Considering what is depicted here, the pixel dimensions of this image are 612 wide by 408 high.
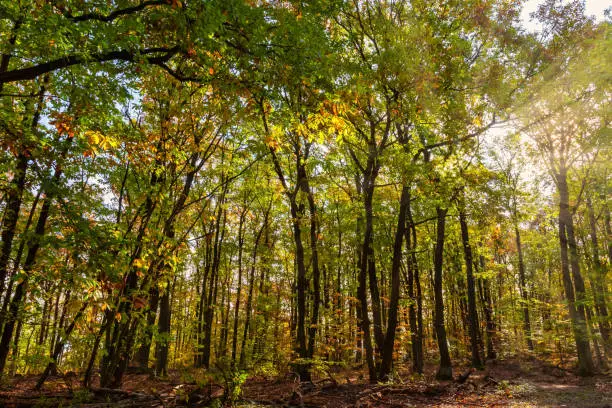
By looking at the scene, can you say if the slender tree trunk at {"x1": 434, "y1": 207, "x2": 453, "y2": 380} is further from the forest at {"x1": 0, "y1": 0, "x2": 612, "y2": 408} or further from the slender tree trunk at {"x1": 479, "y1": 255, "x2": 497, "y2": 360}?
the slender tree trunk at {"x1": 479, "y1": 255, "x2": 497, "y2": 360}

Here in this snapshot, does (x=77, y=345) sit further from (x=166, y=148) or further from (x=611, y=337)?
(x=611, y=337)

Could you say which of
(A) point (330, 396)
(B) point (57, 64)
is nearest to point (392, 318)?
(A) point (330, 396)

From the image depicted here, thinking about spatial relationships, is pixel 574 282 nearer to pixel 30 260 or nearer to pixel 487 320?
pixel 487 320

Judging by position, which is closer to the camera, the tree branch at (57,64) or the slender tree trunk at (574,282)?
the tree branch at (57,64)

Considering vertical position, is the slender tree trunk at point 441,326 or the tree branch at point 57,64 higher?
the tree branch at point 57,64

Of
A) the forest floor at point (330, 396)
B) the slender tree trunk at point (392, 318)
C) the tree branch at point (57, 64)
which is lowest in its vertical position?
the forest floor at point (330, 396)

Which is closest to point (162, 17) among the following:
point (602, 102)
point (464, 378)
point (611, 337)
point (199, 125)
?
point (199, 125)

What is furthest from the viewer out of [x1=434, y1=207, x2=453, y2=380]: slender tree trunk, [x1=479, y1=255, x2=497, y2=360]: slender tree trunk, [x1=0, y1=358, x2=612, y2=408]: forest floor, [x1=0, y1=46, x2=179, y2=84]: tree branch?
[x1=479, y1=255, x2=497, y2=360]: slender tree trunk

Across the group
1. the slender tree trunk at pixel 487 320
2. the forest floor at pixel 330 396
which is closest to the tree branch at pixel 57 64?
the forest floor at pixel 330 396

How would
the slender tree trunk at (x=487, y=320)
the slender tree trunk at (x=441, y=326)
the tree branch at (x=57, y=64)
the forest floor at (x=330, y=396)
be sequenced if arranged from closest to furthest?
the tree branch at (x=57, y=64) < the forest floor at (x=330, y=396) < the slender tree trunk at (x=441, y=326) < the slender tree trunk at (x=487, y=320)

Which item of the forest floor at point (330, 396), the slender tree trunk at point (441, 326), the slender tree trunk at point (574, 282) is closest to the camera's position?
the forest floor at point (330, 396)

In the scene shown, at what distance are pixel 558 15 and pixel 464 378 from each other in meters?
11.4

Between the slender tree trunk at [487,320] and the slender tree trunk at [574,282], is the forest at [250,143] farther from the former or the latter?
the slender tree trunk at [487,320]

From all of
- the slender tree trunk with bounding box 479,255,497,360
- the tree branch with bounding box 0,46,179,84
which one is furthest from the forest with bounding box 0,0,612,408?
the slender tree trunk with bounding box 479,255,497,360
